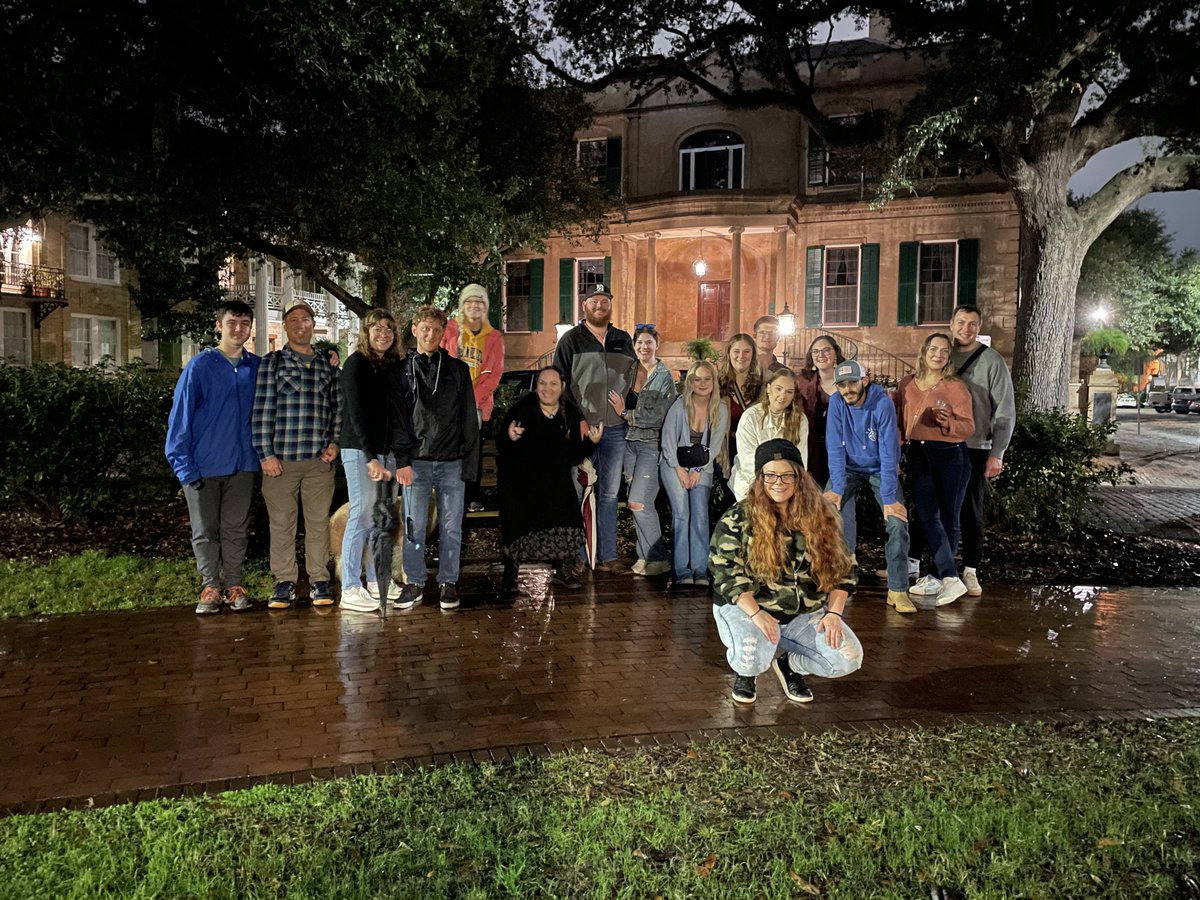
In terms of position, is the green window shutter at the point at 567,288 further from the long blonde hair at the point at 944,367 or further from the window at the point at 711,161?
the long blonde hair at the point at 944,367

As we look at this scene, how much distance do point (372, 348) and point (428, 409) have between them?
566 mm

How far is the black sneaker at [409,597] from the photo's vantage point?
6250 mm

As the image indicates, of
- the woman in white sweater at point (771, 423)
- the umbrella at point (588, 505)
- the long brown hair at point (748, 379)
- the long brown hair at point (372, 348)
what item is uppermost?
the long brown hair at point (372, 348)

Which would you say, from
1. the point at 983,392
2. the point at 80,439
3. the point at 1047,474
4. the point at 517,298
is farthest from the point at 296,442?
the point at 517,298

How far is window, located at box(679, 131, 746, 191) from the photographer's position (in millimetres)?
26047

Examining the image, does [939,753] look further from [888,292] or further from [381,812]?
[888,292]

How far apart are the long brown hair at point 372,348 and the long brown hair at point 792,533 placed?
2898 mm

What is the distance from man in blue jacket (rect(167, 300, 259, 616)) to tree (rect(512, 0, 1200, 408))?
10695mm

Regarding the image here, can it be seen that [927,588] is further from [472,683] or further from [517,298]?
[517,298]

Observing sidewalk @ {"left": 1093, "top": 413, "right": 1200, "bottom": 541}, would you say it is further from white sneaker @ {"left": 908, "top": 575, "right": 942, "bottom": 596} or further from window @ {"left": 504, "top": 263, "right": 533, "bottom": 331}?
window @ {"left": 504, "top": 263, "right": 533, "bottom": 331}

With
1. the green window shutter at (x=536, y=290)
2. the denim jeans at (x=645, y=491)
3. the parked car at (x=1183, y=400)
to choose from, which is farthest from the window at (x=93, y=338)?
the parked car at (x=1183, y=400)

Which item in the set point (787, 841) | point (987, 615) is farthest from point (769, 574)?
point (987, 615)

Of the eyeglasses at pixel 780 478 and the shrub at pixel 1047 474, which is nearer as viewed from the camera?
the eyeglasses at pixel 780 478

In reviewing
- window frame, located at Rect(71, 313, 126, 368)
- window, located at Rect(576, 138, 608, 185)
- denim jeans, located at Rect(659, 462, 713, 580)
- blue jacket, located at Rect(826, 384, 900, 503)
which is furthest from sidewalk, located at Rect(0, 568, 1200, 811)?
window frame, located at Rect(71, 313, 126, 368)
